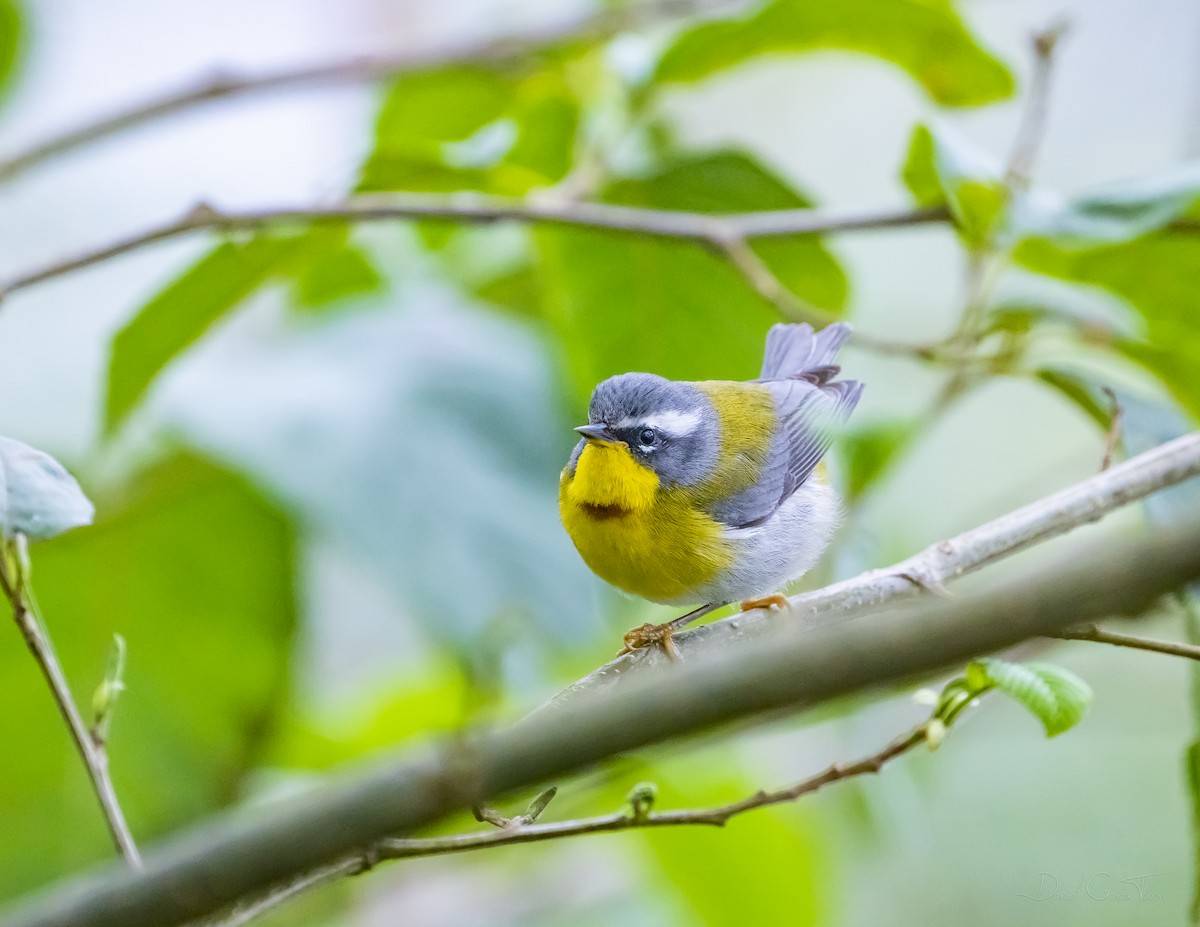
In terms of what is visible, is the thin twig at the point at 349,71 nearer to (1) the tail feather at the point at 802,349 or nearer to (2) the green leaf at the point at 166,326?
(2) the green leaf at the point at 166,326

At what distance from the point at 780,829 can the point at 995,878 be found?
87.7 inches

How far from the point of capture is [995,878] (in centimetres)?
412

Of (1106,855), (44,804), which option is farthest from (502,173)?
(1106,855)

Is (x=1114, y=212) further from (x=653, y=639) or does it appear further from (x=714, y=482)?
(x=653, y=639)

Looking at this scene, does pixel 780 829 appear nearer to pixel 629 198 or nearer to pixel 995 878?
pixel 629 198

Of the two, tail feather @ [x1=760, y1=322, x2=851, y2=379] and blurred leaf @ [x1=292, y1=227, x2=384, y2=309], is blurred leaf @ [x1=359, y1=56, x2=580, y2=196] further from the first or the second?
tail feather @ [x1=760, y1=322, x2=851, y2=379]

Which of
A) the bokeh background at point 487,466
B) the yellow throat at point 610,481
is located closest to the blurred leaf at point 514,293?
the bokeh background at point 487,466

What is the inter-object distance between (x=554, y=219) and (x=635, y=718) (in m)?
1.29

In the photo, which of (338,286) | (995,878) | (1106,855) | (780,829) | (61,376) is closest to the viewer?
(780,829)

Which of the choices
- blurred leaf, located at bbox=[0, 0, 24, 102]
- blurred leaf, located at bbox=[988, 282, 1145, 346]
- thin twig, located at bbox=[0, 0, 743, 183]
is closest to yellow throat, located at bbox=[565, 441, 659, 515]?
blurred leaf, located at bbox=[988, 282, 1145, 346]

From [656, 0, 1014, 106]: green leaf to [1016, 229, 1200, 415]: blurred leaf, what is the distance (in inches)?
14.1

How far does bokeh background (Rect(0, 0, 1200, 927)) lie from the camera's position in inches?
70.5

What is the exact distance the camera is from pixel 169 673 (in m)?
2.25

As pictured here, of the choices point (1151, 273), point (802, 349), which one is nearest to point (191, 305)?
point (802, 349)
